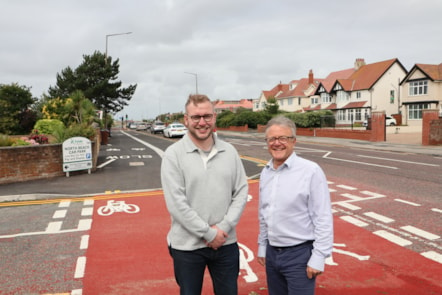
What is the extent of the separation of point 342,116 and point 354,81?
609cm

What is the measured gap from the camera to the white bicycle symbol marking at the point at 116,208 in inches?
284

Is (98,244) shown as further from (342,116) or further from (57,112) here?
(342,116)

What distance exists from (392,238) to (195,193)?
13.5 ft

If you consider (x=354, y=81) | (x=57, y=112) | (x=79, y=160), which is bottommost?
(x=79, y=160)

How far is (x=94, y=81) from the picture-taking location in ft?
148

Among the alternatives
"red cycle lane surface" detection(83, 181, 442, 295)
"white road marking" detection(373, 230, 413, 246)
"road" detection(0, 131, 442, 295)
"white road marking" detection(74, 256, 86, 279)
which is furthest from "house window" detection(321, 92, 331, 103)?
"white road marking" detection(74, 256, 86, 279)

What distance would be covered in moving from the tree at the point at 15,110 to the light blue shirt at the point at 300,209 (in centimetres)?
3386

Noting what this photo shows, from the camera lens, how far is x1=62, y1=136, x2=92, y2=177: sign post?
1180 centimetres

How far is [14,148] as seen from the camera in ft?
35.8

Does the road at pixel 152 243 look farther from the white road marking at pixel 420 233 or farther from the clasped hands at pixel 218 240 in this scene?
the clasped hands at pixel 218 240

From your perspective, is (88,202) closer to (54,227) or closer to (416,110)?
(54,227)

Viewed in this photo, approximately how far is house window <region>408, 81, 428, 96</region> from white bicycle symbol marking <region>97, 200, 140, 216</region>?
1807 inches

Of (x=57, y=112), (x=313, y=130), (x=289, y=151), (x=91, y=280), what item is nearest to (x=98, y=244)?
(x=91, y=280)

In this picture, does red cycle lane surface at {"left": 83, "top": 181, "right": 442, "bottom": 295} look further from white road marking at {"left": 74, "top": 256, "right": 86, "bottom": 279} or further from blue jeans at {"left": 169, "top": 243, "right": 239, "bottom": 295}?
blue jeans at {"left": 169, "top": 243, "right": 239, "bottom": 295}
